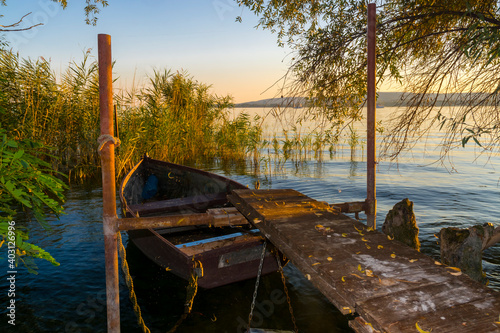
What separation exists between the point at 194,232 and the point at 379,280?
490 centimetres

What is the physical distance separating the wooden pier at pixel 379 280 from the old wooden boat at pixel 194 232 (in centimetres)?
78

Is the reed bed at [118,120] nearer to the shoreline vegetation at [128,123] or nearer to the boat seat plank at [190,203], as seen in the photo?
the shoreline vegetation at [128,123]

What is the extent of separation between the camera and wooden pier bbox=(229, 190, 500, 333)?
2246 millimetres

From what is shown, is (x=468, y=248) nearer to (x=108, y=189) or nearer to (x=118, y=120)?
(x=108, y=189)

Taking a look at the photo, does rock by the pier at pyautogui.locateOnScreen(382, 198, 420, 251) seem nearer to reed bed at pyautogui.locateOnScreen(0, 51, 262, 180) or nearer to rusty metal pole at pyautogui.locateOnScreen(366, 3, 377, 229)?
rusty metal pole at pyautogui.locateOnScreen(366, 3, 377, 229)

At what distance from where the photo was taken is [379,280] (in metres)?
2.70

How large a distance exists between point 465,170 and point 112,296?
1809 centimetres

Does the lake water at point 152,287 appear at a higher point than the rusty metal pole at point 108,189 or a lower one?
lower

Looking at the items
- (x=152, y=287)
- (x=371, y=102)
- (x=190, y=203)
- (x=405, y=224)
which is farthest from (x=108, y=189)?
(x=405, y=224)

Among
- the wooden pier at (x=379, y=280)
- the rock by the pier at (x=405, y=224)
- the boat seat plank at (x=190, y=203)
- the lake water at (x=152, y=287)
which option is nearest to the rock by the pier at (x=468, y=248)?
the rock by the pier at (x=405, y=224)

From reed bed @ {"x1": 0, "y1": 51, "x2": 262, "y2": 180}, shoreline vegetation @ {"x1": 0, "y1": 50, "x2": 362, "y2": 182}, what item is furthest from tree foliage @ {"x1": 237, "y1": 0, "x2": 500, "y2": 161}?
reed bed @ {"x1": 0, "y1": 51, "x2": 262, "y2": 180}

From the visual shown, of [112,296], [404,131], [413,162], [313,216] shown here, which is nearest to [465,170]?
[413,162]

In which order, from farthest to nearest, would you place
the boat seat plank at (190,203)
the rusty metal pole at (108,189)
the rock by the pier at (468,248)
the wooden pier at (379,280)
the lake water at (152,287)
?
1. the boat seat plank at (190,203)
2. the lake water at (152,287)
3. the rock by the pier at (468,248)
4. the rusty metal pole at (108,189)
5. the wooden pier at (379,280)

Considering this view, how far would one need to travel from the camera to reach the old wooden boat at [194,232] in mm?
4582
